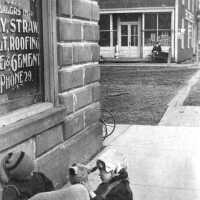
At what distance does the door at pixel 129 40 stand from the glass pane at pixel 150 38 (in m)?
0.98

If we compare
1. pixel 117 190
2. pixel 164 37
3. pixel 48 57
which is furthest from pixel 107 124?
pixel 164 37

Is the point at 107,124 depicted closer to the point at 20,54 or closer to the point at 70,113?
the point at 70,113

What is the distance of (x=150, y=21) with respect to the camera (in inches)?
1426

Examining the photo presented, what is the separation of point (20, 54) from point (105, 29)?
32869 mm

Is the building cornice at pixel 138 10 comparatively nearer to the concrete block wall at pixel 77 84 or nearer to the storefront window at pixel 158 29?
the storefront window at pixel 158 29

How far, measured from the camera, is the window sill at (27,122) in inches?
167

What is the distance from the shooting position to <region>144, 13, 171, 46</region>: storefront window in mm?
35812

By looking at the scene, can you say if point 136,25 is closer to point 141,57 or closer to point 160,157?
point 141,57

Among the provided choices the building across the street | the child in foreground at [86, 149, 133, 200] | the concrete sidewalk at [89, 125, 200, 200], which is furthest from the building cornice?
the child in foreground at [86, 149, 133, 200]

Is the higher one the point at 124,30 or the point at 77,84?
the point at 124,30

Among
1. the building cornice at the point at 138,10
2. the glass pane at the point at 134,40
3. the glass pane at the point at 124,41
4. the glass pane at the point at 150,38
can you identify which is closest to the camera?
the building cornice at the point at 138,10

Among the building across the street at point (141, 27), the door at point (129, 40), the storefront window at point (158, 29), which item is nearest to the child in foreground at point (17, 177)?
the building across the street at point (141, 27)

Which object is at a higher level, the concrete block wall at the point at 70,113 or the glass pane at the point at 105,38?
the glass pane at the point at 105,38

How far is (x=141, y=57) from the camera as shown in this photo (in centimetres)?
3672
